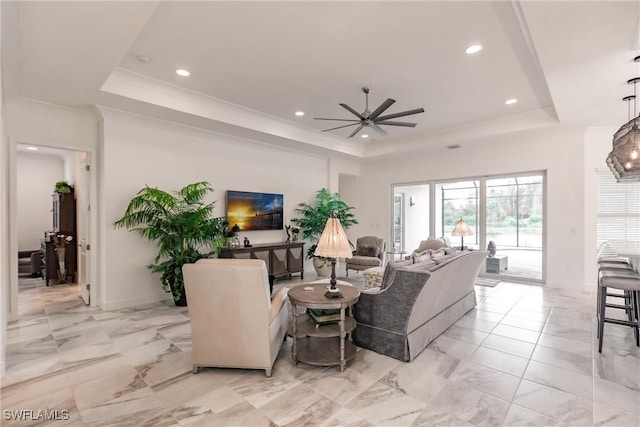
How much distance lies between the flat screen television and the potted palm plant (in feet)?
1.90

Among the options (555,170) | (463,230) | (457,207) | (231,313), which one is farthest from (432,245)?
(231,313)

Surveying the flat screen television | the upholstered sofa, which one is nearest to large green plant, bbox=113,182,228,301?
the flat screen television

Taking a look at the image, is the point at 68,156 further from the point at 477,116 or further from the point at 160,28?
the point at 477,116

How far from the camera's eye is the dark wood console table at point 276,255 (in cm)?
554

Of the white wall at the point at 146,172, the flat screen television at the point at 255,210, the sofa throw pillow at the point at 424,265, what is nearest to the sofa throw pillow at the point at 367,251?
the flat screen television at the point at 255,210

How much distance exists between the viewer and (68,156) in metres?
7.15

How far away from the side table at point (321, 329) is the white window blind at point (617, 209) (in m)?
5.59

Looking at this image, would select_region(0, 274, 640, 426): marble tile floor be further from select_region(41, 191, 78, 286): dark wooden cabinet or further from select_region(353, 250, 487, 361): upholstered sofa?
select_region(41, 191, 78, 286): dark wooden cabinet

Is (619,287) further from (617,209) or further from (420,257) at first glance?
(617,209)

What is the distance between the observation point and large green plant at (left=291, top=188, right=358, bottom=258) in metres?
7.11

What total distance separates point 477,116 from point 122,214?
20.8 ft

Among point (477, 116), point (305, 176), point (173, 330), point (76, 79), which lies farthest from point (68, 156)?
point (477, 116)

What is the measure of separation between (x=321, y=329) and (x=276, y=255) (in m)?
3.44

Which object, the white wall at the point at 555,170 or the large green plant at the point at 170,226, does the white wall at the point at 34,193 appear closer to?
the large green plant at the point at 170,226
